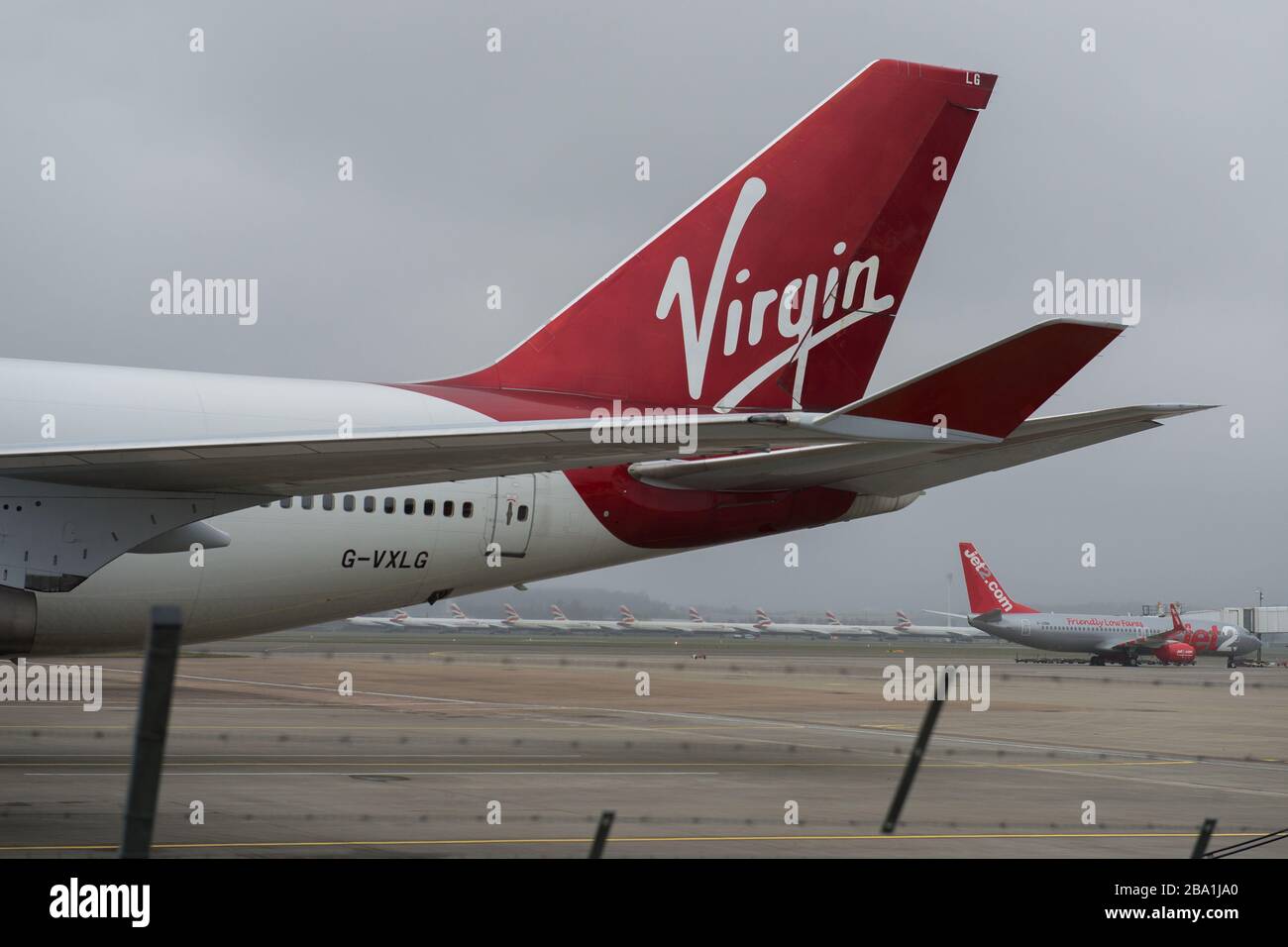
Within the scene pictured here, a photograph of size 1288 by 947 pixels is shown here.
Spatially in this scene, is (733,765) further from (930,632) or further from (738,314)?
(930,632)

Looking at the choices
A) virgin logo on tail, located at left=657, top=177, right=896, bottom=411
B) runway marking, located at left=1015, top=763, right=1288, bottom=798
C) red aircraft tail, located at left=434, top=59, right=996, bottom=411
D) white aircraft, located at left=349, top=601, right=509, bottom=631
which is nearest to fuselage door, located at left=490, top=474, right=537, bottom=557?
red aircraft tail, located at left=434, top=59, right=996, bottom=411

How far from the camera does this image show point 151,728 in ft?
14.2

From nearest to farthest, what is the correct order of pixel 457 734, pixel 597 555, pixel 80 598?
1. pixel 80 598
2. pixel 597 555
3. pixel 457 734

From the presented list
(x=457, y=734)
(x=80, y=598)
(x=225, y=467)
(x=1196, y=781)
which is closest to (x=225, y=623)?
(x=80, y=598)

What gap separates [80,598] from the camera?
1322cm

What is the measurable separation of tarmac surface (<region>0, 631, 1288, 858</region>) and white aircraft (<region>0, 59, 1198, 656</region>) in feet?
5.01

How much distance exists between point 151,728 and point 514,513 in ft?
37.5

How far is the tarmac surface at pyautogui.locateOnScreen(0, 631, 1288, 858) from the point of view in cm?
1138

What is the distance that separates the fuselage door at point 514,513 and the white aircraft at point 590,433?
0.09 ft

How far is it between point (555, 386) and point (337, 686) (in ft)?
80.4

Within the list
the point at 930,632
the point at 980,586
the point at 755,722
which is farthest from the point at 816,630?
the point at 755,722

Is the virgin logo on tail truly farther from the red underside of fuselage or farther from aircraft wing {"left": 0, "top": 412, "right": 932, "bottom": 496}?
aircraft wing {"left": 0, "top": 412, "right": 932, "bottom": 496}
